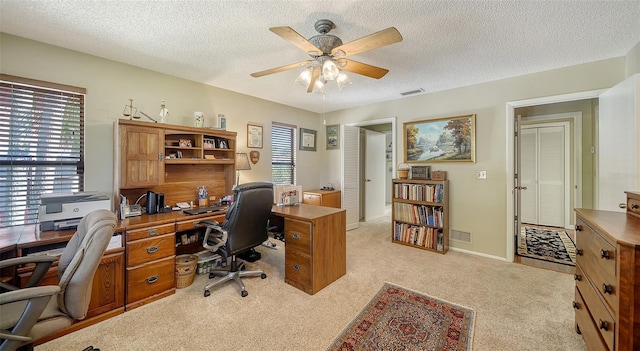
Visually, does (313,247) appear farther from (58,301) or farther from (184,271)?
(58,301)

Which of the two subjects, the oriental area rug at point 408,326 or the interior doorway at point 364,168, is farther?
the interior doorway at point 364,168

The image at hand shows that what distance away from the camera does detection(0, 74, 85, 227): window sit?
2164 mm

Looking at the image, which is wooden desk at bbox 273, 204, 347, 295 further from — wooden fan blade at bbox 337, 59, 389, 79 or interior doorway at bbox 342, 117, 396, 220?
interior doorway at bbox 342, 117, 396, 220

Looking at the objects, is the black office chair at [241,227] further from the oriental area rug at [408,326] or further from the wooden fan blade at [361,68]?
the wooden fan blade at [361,68]

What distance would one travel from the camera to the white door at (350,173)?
15.3ft

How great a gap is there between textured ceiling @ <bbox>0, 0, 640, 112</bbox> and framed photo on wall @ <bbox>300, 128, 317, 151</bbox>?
1.86 m

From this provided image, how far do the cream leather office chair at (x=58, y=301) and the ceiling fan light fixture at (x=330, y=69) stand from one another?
1798 mm

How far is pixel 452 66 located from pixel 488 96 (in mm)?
959

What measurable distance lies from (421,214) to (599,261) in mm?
2433

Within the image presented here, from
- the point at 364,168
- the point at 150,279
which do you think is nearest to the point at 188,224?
the point at 150,279

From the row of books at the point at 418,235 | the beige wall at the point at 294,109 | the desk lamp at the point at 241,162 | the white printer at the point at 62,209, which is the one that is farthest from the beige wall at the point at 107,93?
the row of books at the point at 418,235

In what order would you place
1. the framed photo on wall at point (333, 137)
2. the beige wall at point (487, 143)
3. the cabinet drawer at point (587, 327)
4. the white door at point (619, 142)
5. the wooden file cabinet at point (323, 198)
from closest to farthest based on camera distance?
the cabinet drawer at point (587, 327) < the white door at point (619, 142) < the beige wall at point (487, 143) < the wooden file cabinet at point (323, 198) < the framed photo on wall at point (333, 137)

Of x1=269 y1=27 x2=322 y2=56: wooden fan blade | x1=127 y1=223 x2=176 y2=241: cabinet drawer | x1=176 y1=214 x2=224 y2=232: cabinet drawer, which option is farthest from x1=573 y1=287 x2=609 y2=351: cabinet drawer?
x1=127 y1=223 x2=176 y2=241: cabinet drawer

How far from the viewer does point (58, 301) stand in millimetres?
1295
